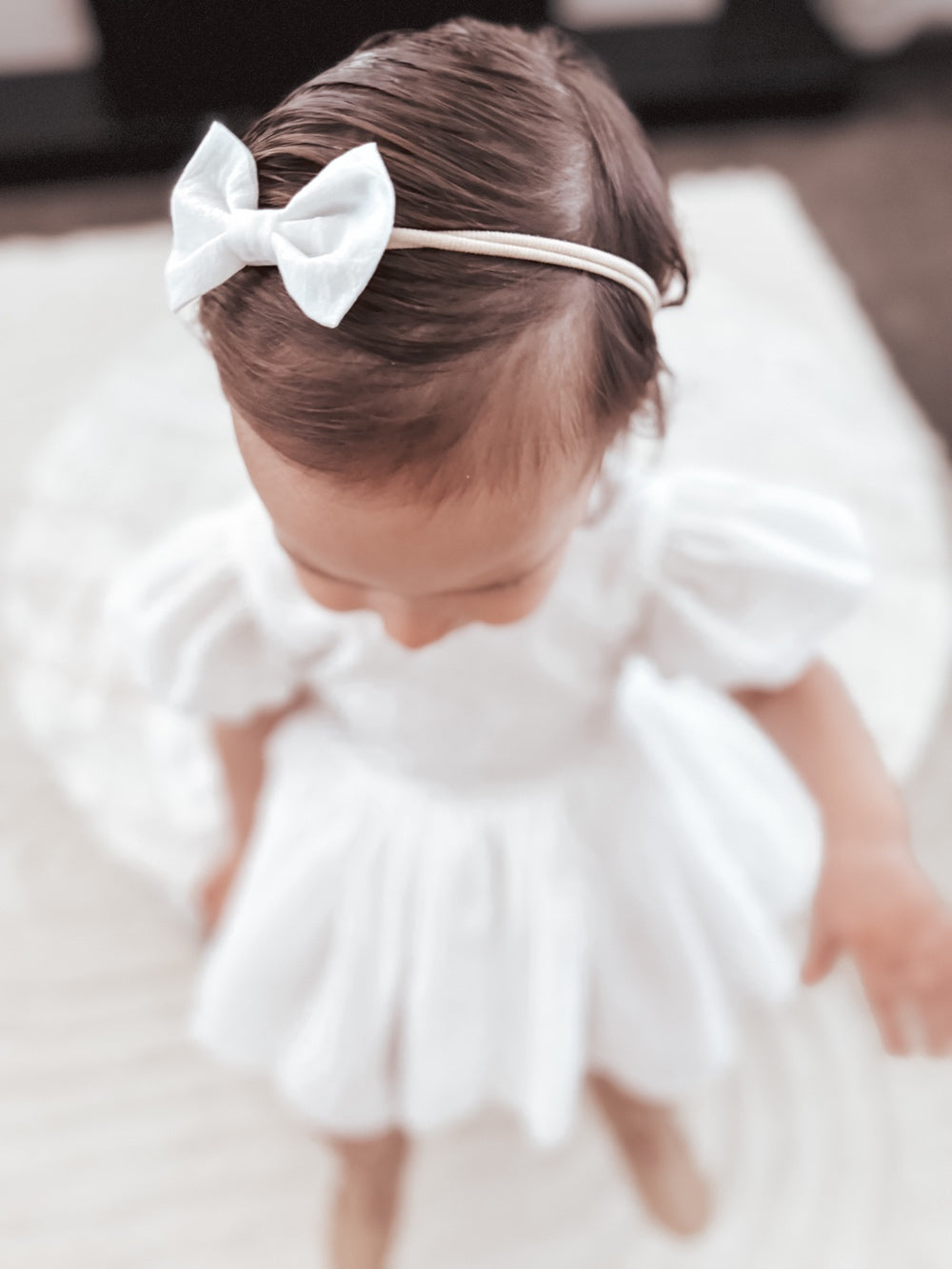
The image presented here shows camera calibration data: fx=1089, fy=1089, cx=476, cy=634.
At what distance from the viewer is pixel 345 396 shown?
→ 0.37 meters

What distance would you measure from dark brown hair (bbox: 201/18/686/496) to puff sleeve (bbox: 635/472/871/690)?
0.51ft

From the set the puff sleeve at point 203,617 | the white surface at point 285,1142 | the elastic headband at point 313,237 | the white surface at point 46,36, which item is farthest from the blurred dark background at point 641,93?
the elastic headband at point 313,237

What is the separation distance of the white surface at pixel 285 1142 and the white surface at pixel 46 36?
1274 millimetres

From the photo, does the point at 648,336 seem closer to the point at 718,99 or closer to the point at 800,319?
the point at 800,319

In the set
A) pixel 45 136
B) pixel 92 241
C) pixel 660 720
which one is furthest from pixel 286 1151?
pixel 45 136

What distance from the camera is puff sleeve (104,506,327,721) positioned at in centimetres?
59

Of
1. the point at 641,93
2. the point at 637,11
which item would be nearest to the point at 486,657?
the point at 641,93

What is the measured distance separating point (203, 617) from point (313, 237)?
0.30m

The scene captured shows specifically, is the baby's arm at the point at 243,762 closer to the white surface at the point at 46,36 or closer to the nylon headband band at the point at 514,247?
the nylon headband band at the point at 514,247

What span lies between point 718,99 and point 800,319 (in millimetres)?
597

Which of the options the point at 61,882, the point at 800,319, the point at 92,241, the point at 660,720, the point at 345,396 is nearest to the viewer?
the point at 345,396

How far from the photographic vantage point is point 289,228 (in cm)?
35

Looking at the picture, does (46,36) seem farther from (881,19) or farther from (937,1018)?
(937,1018)

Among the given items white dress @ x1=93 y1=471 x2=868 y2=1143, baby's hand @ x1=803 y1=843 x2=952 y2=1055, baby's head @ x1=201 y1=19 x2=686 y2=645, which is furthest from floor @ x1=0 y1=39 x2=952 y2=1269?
baby's head @ x1=201 y1=19 x2=686 y2=645
